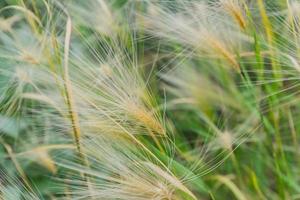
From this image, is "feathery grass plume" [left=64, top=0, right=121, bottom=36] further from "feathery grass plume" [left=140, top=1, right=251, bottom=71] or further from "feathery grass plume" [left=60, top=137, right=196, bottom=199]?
"feathery grass plume" [left=60, top=137, right=196, bottom=199]

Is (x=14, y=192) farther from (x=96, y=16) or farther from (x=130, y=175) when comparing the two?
Answer: (x=96, y=16)

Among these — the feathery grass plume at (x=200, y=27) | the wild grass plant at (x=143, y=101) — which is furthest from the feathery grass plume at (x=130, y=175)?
the feathery grass plume at (x=200, y=27)

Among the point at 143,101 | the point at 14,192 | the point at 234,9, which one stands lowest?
the point at 14,192

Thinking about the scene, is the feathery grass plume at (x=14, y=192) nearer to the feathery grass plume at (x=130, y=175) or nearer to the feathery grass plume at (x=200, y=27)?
the feathery grass plume at (x=130, y=175)

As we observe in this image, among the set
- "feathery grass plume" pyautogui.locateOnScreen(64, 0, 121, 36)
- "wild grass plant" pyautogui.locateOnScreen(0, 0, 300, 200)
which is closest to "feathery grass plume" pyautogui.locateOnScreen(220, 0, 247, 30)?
"wild grass plant" pyautogui.locateOnScreen(0, 0, 300, 200)

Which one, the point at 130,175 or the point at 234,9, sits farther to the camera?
the point at 234,9

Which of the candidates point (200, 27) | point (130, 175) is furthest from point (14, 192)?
point (200, 27)

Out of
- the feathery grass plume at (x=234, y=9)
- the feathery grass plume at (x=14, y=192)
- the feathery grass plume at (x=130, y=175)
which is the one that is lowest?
the feathery grass plume at (x=14, y=192)

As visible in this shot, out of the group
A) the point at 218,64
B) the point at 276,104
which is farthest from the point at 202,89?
the point at 276,104
